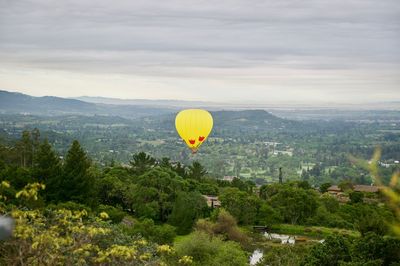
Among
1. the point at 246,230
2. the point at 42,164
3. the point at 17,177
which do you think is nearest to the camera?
the point at 17,177

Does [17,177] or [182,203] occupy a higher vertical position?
[17,177]

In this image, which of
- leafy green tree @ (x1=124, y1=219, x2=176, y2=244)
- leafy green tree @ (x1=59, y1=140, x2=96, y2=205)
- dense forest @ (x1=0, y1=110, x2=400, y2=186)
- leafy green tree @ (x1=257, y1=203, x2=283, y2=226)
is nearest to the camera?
leafy green tree @ (x1=124, y1=219, x2=176, y2=244)

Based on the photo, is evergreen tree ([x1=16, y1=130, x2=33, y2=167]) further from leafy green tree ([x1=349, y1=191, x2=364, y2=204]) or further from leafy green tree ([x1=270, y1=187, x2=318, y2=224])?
leafy green tree ([x1=349, y1=191, x2=364, y2=204])

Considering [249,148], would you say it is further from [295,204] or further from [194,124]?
[194,124]

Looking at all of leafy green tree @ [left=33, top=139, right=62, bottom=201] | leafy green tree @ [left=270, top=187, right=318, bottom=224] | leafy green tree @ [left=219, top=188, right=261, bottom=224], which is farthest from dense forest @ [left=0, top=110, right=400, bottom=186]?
leafy green tree @ [left=33, top=139, right=62, bottom=201]

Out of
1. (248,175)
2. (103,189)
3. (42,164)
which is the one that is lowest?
(248,175)

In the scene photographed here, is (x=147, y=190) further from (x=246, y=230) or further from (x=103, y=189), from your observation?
(x=246, y=230)

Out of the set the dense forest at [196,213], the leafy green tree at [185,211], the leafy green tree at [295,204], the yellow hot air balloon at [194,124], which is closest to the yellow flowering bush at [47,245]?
the dense forest at [196,213]

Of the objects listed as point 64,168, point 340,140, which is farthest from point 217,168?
point 64,168
